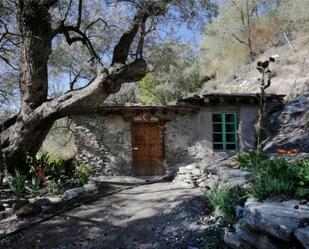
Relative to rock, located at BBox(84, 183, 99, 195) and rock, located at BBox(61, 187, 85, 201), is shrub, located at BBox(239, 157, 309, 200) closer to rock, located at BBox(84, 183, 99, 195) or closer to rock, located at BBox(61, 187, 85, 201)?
rock, located at BBox(61, 187, 85, 201)

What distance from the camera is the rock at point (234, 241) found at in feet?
13.0

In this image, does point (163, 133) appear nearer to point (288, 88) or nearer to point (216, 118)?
point (216, 118)

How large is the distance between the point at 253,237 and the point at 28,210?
4558mm

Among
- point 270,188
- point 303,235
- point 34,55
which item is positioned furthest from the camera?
point 34,55

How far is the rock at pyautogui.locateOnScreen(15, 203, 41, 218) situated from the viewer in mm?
6480

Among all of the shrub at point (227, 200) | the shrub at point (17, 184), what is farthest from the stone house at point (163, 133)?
the shrub at point (227, 200)

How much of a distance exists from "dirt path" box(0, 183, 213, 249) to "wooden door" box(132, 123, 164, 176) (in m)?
4.59

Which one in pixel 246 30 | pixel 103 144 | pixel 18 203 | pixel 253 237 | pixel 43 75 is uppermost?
pixel 246 30

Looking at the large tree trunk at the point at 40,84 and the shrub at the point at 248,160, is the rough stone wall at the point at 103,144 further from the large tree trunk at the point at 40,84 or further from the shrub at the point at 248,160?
the shrub at the point at 248,160

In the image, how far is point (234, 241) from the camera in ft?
13.4

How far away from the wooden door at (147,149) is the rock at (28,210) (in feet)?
18.1

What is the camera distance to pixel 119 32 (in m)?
11.4

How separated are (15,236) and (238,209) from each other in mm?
3781

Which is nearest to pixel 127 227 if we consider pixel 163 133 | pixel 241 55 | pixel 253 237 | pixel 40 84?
pixel 253 237
